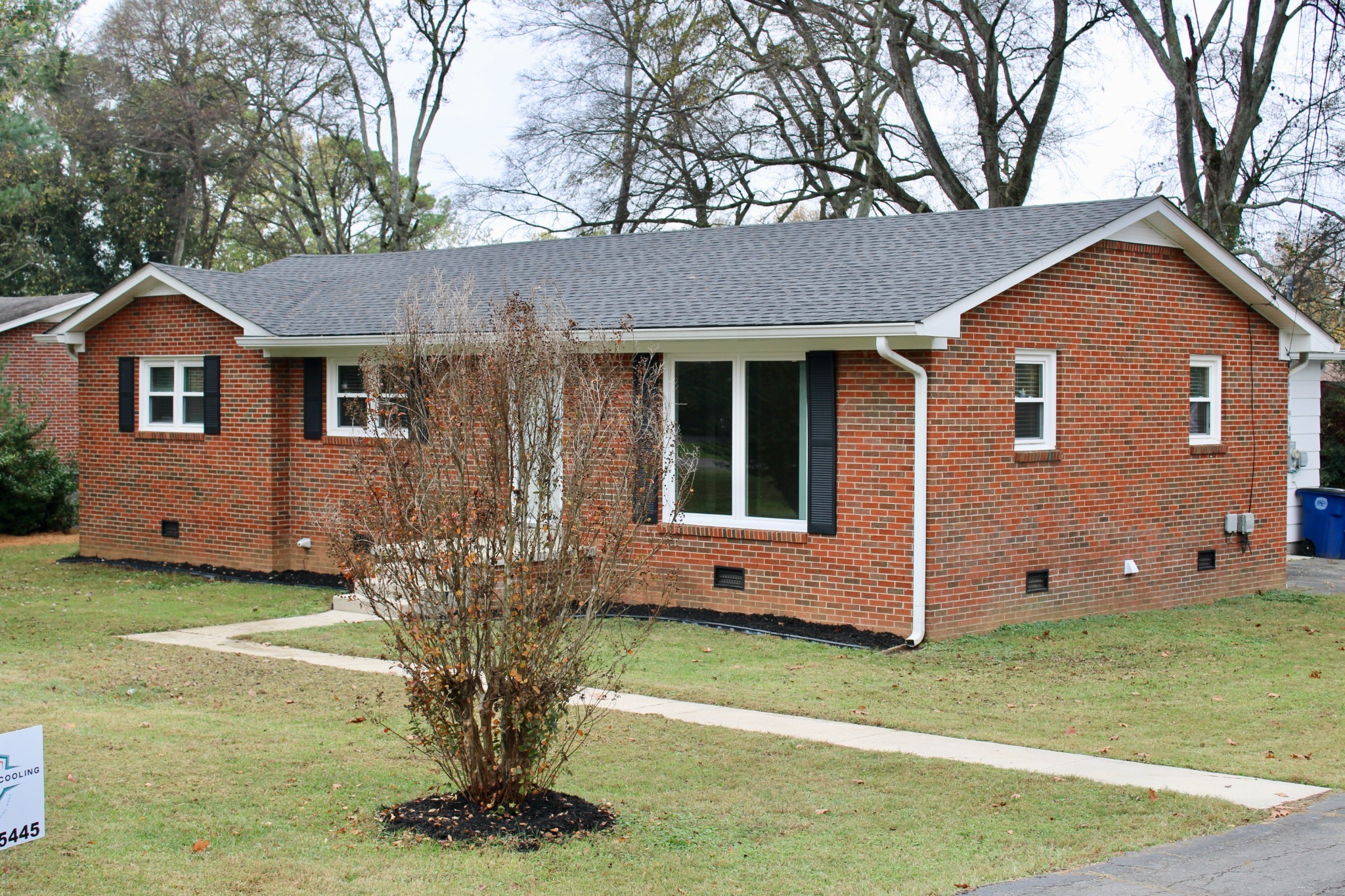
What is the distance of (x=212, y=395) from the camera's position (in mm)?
17797

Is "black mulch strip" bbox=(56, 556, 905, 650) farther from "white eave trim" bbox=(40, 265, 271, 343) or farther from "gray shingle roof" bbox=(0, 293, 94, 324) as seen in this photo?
"gray shingle roof" bbox=(0, 293, 94, 324)

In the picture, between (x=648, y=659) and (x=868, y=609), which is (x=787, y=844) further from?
(x=868, y=609)

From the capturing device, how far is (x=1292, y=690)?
1055 centimetres

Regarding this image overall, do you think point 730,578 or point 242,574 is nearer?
point 730,578

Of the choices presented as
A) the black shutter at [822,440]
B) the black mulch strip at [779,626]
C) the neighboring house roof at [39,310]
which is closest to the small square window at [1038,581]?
the black mulch strip at [779,626]

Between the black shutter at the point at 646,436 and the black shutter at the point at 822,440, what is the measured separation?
1571 mm

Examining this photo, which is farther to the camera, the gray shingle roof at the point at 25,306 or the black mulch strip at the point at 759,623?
the gray shingle roof at the point at 25,306

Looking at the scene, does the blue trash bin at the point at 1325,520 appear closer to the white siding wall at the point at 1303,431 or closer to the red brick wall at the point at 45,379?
the white siding wall at the point at 1303,431

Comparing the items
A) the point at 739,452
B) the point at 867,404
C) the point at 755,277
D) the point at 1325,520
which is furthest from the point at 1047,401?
the point at 1325,520

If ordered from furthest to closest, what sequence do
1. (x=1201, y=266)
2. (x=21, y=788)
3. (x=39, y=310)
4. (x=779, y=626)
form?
1. (x=39, y=310)
2. (x=1201, y=266)
3. (x=779, y=626)
4. (x=21, y=788)

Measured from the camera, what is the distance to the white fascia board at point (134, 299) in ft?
56.4

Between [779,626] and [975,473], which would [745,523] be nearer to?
[779,626]

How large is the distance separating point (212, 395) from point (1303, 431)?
17.6 m

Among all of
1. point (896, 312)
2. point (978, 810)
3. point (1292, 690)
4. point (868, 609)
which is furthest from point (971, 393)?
point (978, 810)
